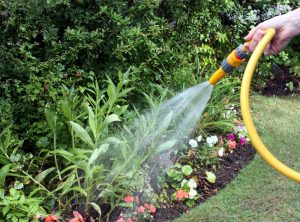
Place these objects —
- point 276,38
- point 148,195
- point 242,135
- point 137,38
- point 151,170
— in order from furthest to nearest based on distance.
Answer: point 242,135 < point 137,38 < point 151,170 < point 148,195 < point 276,38

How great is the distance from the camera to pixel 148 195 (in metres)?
2.89

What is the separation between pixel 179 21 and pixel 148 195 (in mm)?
1608

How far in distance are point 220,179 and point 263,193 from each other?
0.32 m

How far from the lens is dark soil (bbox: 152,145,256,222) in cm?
289

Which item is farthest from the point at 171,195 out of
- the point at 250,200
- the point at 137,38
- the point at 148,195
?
the point at 137,38

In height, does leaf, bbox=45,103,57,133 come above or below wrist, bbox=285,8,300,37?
below

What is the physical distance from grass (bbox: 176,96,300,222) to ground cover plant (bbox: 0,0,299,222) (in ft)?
0.52

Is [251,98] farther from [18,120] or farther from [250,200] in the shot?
[18,120]

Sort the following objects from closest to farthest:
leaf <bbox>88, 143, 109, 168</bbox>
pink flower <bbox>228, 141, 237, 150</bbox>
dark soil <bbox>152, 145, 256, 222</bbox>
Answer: leaf <bbox>88, 143, 109, 168</bbox> → dark soil <bbox>152, 145, 256, 222</bbox> → pink flower <bbox>228, 141, 237, 150</bbox>

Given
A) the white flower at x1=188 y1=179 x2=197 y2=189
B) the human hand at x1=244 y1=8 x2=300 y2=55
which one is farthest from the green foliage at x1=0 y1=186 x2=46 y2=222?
the human hand at x1=244 y1=8 x2=300 y2=55

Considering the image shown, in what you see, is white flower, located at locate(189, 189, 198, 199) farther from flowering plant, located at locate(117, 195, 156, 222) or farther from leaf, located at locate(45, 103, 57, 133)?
leaf, located at locate(45, 103, 57, 133)

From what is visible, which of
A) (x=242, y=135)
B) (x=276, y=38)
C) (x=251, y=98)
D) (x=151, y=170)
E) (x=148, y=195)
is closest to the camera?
(x=276, y=38)

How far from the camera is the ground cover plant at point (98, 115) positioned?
2619mm

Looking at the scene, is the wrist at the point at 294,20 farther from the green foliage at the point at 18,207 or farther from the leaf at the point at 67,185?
the green foliage at the point at 18,207
